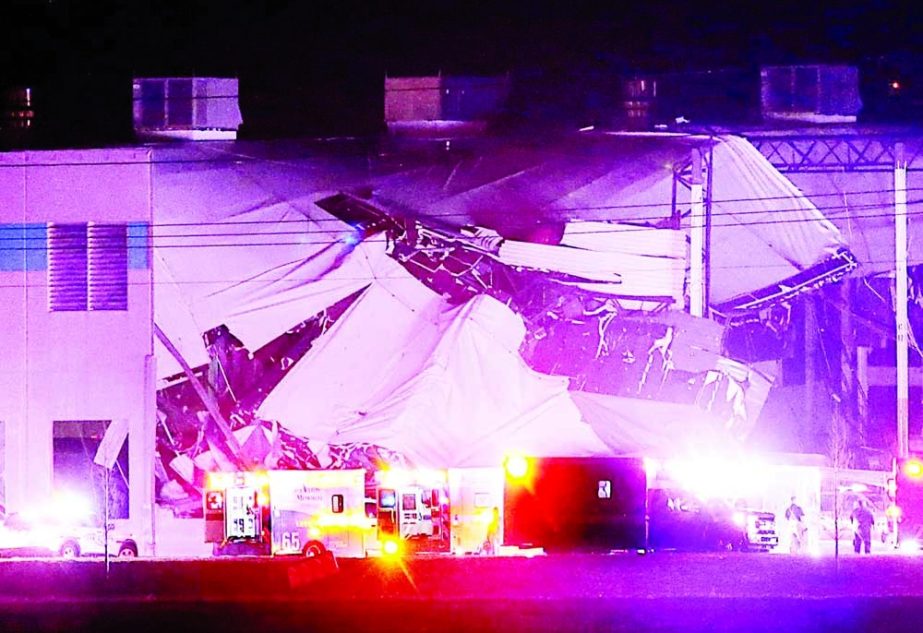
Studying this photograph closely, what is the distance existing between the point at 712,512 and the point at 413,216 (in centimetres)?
Result: 1053

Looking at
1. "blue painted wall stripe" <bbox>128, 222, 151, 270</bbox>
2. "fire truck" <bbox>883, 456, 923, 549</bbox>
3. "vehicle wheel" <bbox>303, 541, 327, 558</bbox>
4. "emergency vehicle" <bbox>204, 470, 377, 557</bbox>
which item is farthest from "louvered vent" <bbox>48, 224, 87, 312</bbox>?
"fire truck" <bbox>883, 456, 923, 549</bbox>

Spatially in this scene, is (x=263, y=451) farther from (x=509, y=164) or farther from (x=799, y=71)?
(x=799, y=71)

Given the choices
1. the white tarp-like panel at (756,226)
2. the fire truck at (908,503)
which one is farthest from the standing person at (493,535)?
the fire truck at (908,503)

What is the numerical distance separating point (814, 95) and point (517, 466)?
14.6 metres

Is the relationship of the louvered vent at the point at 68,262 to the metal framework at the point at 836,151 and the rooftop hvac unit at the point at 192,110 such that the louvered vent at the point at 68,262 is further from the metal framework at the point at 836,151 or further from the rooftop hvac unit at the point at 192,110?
the metal framework at the point at 836,151

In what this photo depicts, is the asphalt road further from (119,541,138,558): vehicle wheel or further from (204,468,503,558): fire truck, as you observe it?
(119,541,138,558): vehicle wheel

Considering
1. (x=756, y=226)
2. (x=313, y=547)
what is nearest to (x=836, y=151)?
(x=756, y=226)

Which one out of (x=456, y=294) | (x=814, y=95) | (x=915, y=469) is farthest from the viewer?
(x=814, y=95)

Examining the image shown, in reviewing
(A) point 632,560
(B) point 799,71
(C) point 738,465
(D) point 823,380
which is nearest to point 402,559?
(A) point 632,560

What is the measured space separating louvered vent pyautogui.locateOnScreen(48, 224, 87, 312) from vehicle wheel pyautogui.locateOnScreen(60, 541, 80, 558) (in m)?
6.30

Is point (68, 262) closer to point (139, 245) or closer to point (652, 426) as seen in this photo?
point (139, 245)

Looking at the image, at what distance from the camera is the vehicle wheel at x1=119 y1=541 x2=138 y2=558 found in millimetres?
39344

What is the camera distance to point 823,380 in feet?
131

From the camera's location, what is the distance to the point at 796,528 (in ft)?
124
